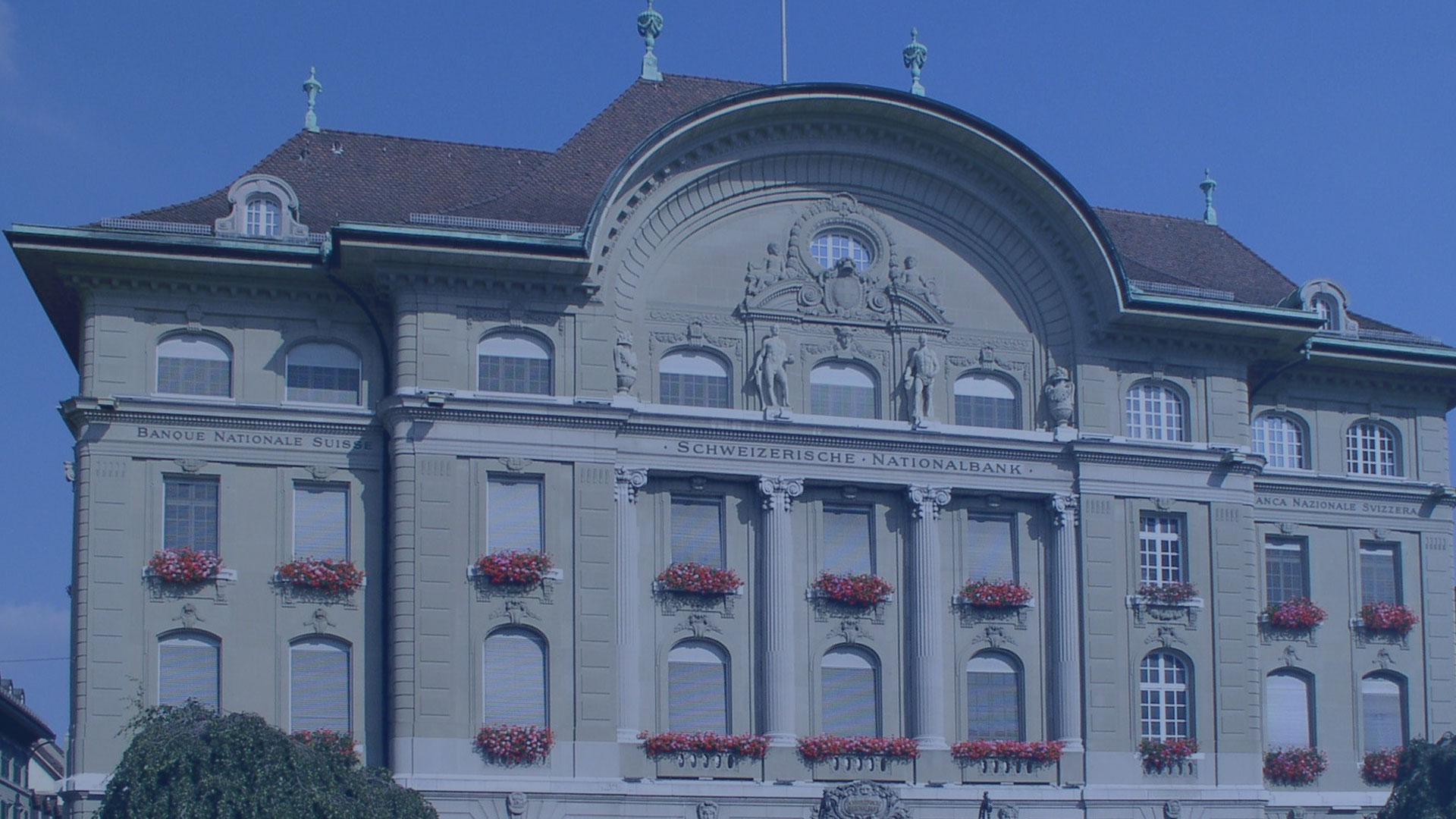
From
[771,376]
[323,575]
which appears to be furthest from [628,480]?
[323,575]

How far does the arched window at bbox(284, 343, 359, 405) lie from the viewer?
42625 mm

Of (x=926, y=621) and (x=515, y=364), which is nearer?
(x=515, y=364)

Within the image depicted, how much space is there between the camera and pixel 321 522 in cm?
4219

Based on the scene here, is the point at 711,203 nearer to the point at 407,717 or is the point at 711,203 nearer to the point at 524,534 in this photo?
the point at 524,534

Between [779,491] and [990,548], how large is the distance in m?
4.62

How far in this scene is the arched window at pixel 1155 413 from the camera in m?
46.1

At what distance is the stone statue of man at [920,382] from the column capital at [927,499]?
1326 millimetres

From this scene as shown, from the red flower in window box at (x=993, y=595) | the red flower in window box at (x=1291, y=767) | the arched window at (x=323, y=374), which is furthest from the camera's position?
the red flower in window box at (x=1291, y=767)

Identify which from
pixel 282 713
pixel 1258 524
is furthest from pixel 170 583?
pixel 1258 524

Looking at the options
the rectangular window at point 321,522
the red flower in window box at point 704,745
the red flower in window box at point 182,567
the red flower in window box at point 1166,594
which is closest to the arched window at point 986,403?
the red flower in window box at point 1166,594

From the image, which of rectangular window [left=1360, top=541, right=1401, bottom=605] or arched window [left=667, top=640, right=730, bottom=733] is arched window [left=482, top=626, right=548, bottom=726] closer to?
arched window [left=667, top=640, right=730, bottom=733]

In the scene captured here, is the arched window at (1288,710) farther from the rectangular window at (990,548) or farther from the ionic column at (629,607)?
the ionic column at (629,607)

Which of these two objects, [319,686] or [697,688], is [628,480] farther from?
[319,686]

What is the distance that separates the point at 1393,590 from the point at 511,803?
20292 mm
